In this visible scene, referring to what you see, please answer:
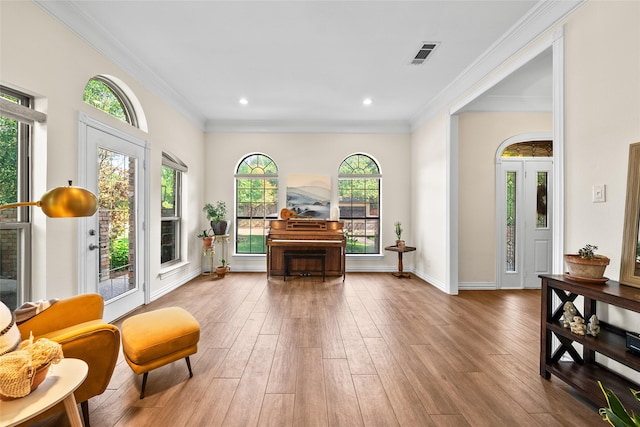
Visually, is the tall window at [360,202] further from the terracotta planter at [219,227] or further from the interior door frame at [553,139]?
the terracotta planter at [219,227]

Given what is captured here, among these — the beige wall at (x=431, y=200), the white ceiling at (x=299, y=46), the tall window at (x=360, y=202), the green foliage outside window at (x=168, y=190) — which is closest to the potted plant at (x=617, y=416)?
the white ceiling at (x=299, y=46)

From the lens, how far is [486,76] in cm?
354

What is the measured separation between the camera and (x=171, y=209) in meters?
4.89

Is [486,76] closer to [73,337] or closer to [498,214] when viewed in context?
[498,214]

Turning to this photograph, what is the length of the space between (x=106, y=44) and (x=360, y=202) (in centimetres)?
454

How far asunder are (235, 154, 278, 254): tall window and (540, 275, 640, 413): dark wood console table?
4.69 meters

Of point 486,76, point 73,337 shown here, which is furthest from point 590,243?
point 73,337

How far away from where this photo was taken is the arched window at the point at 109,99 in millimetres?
3188

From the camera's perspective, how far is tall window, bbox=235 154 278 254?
6035 millimetres

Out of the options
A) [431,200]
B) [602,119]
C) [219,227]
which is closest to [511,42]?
[602,119]

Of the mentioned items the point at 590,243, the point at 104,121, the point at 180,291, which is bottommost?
the point at 180,291

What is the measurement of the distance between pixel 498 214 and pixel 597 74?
Result: 9.46 feet

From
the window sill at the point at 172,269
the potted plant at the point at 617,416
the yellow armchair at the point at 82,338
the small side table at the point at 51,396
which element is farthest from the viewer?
the window sill at the point at 172,269

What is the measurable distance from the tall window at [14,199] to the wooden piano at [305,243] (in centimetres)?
319
